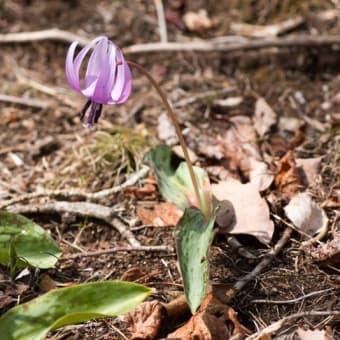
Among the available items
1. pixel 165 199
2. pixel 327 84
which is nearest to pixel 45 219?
pixel 165 199

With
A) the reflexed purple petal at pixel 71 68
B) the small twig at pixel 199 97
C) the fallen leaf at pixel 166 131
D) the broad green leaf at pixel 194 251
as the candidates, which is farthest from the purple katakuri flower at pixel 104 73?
the small twig at pixel 199 97

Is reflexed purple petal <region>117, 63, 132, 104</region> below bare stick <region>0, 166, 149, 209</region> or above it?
above

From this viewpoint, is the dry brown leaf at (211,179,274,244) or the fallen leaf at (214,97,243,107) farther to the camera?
the fallen leaf at (214,97,243,107)

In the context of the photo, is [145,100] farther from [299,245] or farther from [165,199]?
[299,245]

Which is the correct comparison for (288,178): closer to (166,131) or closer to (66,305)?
(166,131)

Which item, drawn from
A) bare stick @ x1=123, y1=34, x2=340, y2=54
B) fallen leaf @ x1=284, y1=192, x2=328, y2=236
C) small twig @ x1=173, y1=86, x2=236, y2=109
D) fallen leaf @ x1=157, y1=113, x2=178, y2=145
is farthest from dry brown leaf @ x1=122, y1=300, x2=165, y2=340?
bare stick @ x1=123, y1=34, x2=340, y2=54

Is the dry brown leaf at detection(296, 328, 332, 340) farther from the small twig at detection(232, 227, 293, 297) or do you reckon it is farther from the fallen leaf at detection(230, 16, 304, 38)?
the fallen leaf at detection(230, 16, 304, 38)
